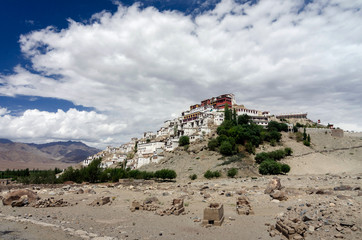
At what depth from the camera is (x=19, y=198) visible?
69.8 feet

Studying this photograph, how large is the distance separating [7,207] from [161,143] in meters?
62.6

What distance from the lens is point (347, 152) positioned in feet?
218

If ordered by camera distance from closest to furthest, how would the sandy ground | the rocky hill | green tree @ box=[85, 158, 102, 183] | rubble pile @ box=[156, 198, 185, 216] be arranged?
the sandy ground < rubble pile @ box=[156, 198, 185, 216] < green tree @ box=[85, 158, 102, 183] < the rocky hill

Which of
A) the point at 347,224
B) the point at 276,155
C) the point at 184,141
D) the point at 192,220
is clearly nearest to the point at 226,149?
the point at 276,155

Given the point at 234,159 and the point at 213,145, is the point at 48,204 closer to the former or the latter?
the point at 234,159

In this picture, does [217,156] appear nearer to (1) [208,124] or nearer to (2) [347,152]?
(1) [208,124]

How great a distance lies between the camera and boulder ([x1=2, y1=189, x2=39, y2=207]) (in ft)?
67.8

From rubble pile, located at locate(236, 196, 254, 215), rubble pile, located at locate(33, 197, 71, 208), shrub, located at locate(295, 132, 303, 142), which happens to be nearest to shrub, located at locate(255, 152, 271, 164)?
shrub, located at locate(295, 132, 303, 142)

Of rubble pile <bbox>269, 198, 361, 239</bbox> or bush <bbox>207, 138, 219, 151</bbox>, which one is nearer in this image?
rubble pile <bbox>269, 198, 361, 239</bbox>

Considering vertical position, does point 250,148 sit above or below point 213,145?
below

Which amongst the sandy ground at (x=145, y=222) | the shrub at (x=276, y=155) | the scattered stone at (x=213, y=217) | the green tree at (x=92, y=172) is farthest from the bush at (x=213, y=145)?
the scattered stone at (x=213, y=217)

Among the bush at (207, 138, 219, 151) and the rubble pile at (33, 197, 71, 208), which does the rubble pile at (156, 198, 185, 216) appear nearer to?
the rubble pile at (33, 197, 71, 208)

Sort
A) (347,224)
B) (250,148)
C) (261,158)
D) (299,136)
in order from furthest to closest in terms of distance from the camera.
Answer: (299,136) < (250,148) < (261,158) < (347,224)

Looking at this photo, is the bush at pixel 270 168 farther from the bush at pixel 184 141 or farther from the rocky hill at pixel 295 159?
the bush at pixel 184 141
